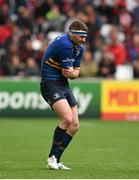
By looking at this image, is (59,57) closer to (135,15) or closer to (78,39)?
(78,39)

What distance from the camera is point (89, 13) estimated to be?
2461 cm

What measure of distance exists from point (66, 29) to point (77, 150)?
1047 centimetres

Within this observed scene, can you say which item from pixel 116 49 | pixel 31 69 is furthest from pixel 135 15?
pixel 31 69

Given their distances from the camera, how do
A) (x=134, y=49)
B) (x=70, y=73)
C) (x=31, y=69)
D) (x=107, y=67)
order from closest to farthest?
(x=70, y=73) → (x=31, y=69) → (x=107, y=67) → (x=134, y=49)

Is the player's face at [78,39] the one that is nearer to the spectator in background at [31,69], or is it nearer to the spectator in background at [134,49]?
the spectator in background at [31,69]

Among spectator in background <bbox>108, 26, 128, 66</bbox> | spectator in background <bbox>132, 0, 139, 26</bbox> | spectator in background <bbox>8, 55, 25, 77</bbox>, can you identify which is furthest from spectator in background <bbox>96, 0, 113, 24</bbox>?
spectator in background <bbox>8, 55, 25, 77</bbox>

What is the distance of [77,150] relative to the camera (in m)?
13.9

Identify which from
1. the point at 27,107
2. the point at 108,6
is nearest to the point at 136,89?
the point at 27,107

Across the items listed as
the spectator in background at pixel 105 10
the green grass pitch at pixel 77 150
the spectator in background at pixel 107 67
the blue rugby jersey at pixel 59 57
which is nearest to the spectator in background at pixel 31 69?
the green grass pitch at pixel 77 150

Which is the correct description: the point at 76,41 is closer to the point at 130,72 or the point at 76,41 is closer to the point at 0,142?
the point at 0,142

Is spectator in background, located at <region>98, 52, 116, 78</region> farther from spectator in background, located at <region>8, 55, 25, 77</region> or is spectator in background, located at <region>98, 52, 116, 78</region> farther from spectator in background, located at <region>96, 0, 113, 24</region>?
spectator in background, located at <region>96, 0, 113, 24</region>

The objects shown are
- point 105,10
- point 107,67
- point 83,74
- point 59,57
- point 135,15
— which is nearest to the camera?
point 59,57

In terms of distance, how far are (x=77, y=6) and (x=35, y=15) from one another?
1.45 m

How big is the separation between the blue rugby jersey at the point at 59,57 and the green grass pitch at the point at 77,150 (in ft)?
4.51
